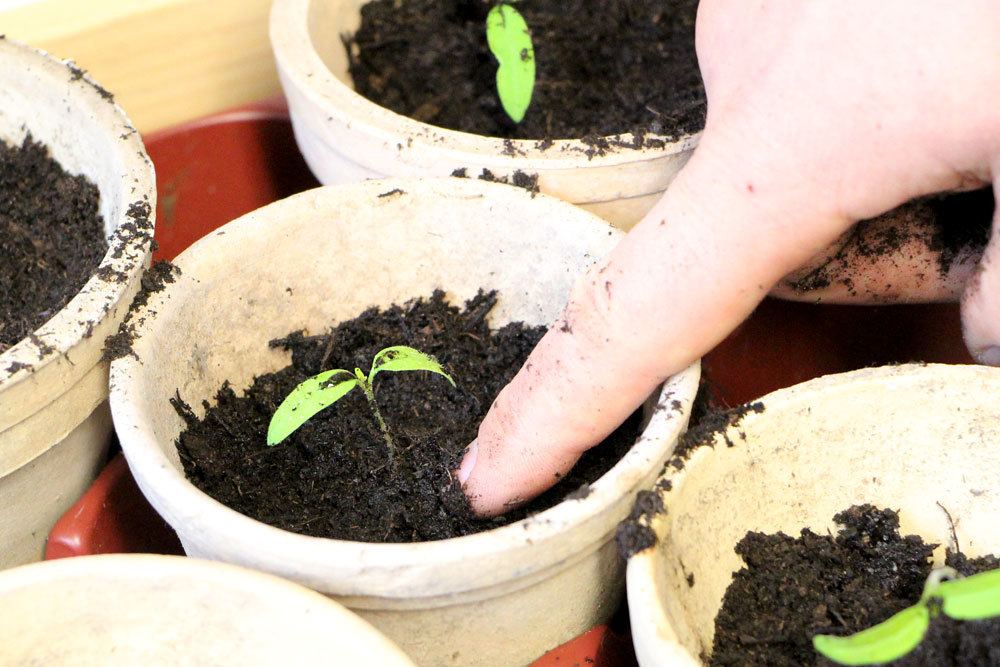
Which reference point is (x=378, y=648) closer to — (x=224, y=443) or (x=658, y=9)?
(x=224, y=443)

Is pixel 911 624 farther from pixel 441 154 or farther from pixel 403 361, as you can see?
pixel 441 154

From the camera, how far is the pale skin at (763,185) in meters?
0.80

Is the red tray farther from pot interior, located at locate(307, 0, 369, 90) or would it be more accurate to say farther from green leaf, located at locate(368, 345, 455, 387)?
green leaf, located at locate(368, 345, 455, 387)

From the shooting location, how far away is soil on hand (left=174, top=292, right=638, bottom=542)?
1.07 meters

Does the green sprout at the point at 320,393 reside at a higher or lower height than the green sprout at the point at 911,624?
lower

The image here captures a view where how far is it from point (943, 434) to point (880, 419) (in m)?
0.06

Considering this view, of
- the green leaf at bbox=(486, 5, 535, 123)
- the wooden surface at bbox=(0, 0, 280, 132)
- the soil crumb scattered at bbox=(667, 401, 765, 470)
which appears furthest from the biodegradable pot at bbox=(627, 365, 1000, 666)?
the wooden surface at bbox=(0, 0, 280, 132)

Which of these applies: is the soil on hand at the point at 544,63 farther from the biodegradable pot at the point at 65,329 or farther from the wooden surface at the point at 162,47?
the biodegradable pot at the point at 65,329

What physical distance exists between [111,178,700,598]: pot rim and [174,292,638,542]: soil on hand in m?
0.14

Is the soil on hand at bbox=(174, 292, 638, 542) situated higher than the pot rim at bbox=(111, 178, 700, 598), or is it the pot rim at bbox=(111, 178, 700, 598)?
the pot rim at bbox=(111, 178, 700, 598)

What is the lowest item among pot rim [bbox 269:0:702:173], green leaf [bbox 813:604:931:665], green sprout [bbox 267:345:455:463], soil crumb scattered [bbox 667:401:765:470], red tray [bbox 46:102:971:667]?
red tray [bbox 46:102:971:667]

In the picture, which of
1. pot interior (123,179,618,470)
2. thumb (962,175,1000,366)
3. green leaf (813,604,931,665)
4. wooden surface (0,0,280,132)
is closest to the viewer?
green leaf (813,604,931,665)

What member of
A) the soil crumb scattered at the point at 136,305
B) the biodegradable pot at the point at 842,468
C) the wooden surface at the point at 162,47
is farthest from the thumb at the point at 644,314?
the wooden surface at the point at 162,47

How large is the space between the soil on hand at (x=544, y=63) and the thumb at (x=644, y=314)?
1.70 feet
